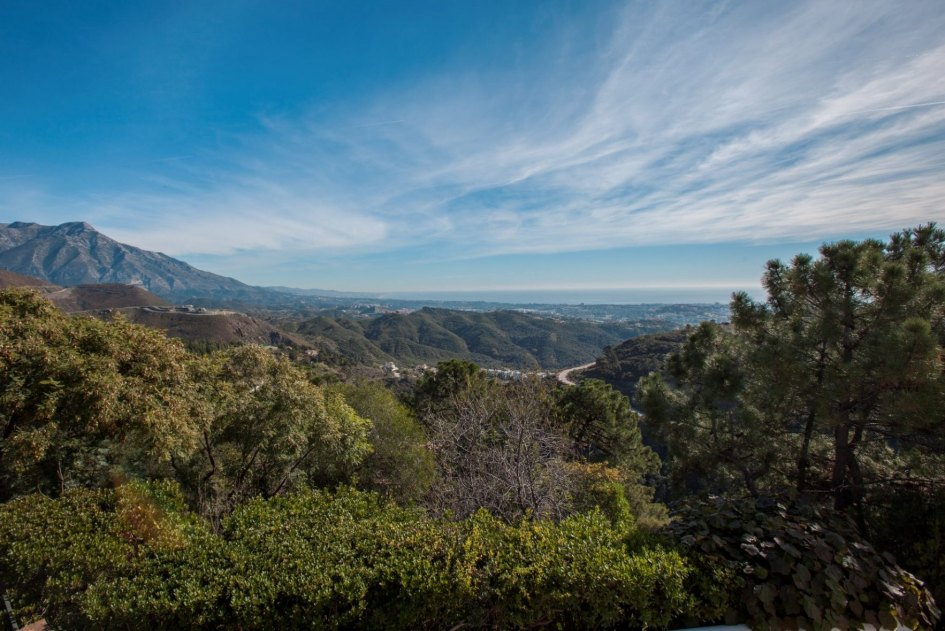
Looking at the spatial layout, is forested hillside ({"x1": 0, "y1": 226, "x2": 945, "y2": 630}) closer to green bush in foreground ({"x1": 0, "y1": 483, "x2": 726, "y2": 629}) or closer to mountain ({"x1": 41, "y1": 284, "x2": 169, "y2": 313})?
green bush in foreground ({"x1": 0, "y1": 483, "x2": 726, "y2": 629})

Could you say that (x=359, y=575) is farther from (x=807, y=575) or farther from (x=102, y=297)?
(x=102, y=297)

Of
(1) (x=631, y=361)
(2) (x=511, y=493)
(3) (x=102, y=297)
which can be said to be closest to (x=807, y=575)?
(2) (x=511, y=493)

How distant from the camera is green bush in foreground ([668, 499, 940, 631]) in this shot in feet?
9.38

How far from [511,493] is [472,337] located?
147223mm

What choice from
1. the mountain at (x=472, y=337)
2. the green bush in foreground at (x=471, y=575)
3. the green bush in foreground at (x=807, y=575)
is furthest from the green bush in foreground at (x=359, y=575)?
the mountain at (x=472, y=337)

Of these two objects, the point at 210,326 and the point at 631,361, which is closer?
the point at 631,361

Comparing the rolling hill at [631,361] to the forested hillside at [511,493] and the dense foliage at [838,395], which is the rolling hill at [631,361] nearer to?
the dense foliage at [838,395]

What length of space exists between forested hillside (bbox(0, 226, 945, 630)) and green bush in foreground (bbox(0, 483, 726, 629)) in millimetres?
19

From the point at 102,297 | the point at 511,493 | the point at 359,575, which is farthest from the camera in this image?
the point at 102,297

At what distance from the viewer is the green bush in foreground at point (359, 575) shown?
2.74 metres

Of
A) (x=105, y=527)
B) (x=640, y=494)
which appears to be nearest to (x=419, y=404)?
(x=640, y=494)

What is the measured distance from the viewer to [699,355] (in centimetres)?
679

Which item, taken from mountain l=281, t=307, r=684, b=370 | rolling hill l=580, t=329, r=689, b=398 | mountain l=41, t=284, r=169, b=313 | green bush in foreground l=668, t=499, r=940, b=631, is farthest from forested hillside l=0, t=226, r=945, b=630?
mountain l=41, t=284, r=169, b=313

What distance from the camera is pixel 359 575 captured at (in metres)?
2.82
